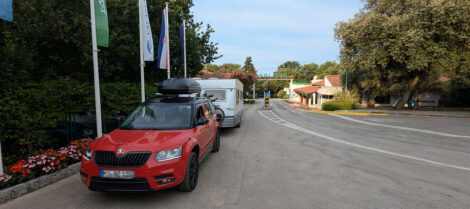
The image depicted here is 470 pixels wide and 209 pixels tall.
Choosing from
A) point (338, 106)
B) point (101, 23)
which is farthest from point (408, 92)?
point (101, 23)

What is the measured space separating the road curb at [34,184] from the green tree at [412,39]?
22.6m

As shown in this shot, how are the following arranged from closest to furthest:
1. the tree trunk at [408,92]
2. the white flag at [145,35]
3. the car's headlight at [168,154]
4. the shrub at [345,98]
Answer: the car's headlight at [168,154], the white flag at [145,35], the tree trunk at [408,92], the shrub at [345,98]

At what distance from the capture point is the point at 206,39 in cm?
1833

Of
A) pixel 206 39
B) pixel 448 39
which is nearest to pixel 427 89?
pixel 448 39

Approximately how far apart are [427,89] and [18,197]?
3453 centimetres

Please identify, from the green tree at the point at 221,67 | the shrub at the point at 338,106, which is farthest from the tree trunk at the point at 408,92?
the green tree at the point at 221,67

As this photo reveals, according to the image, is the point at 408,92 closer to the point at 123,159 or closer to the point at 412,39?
the point at 412,39

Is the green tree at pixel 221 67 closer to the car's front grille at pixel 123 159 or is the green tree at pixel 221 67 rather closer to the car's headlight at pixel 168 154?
the car's headlight at pixel 168 154

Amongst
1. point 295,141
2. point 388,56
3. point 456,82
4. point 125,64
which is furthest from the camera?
point 456,82


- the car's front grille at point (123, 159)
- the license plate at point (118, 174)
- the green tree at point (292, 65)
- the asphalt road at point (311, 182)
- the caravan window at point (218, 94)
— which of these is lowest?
the asphalt road at point (311, 182)

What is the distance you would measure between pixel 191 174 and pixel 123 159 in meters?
1.20

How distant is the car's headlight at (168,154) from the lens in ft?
11.2

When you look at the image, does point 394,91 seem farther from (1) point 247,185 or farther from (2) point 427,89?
(1) point 247,185

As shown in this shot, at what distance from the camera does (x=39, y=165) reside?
424 centimetres
